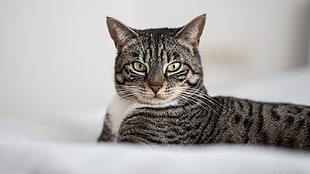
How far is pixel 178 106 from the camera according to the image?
41.9 inches

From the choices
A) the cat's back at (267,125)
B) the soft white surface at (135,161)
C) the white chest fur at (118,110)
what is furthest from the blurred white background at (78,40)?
the soft white surface at (135,161)

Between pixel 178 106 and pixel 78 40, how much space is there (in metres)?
→ 1.06

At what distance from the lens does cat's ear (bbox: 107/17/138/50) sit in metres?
1.04

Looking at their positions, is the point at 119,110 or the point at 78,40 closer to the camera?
the point at 119,110

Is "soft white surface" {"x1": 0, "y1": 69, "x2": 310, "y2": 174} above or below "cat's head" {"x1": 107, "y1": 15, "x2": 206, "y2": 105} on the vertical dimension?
below

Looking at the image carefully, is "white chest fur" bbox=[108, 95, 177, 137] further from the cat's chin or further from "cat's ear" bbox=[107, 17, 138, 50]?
"cat's ear" bbox=[107, 17, 138, 50]

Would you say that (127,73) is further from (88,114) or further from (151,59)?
(88,114)

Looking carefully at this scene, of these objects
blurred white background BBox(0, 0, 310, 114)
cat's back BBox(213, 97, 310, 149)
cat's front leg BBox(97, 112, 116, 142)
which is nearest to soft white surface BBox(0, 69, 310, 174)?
cat's back BBox(213, 97, 310, 149)

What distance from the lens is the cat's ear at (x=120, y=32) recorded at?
104 cm

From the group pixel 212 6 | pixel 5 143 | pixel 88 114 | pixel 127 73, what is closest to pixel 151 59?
pixel 127 73

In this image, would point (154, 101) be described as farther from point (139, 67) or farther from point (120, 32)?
point (120, 32)

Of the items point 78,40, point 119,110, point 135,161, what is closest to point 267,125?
point 119,110

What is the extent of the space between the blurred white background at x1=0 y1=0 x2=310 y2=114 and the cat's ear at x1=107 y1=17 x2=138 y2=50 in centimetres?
51

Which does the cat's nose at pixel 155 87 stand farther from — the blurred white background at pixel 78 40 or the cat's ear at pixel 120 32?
the blurred white background at pixel 78 40
